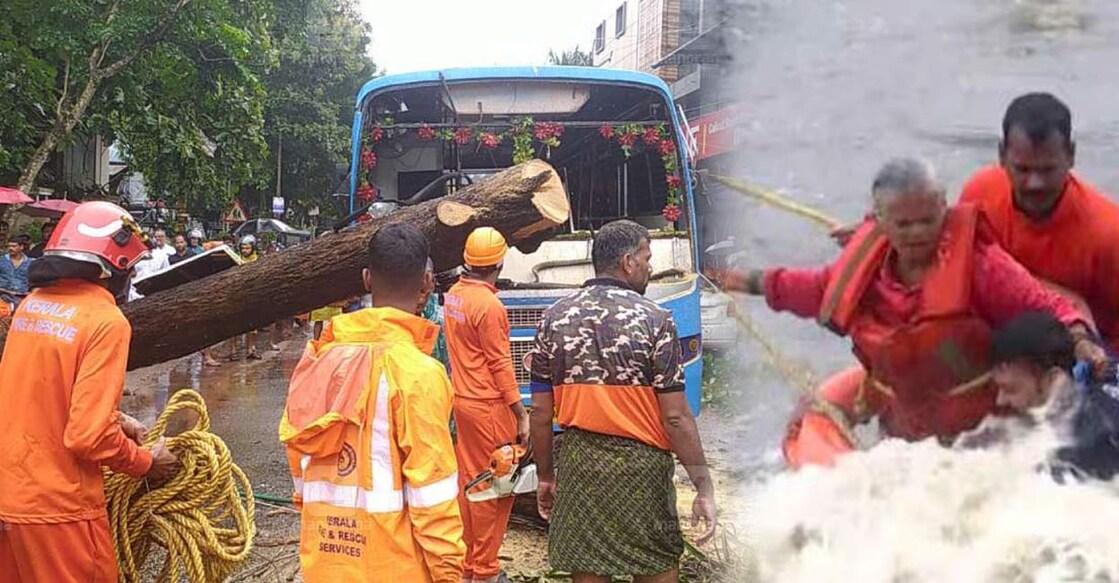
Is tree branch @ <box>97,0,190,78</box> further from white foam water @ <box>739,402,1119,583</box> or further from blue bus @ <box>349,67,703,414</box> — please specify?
white foam water @ <box>739,402,1119,583</box>

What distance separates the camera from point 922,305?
772mm

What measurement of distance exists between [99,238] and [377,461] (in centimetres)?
113

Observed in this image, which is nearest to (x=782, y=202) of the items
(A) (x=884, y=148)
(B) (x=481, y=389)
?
(A) (x=884, y=148)

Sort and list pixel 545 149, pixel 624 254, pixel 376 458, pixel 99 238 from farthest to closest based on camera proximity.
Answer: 1. pixel 545 149
2. pixel 624 254
3. pixel 99 238
4. pixel 376 458

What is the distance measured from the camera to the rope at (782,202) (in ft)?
2.78

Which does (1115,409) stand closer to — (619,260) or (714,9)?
(714,9)

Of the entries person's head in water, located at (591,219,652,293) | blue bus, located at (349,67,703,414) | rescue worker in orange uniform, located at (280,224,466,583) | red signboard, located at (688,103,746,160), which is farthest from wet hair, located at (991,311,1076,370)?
blue bus, located at (349,67,703,414)

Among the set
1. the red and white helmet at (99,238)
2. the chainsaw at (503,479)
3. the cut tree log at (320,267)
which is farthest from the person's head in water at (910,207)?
the cut tree log at (320,267)

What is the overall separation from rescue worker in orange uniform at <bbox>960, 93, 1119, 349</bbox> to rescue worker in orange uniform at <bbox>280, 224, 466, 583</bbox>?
1.52 m

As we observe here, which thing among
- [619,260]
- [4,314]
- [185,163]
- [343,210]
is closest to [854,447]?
[619,260]

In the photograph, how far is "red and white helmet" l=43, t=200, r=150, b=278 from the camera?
2.51 m

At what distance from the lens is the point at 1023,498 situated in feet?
2.63

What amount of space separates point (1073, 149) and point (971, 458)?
0.28 meters

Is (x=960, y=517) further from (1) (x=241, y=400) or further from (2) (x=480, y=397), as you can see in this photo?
(1) (x=241, y=400)
